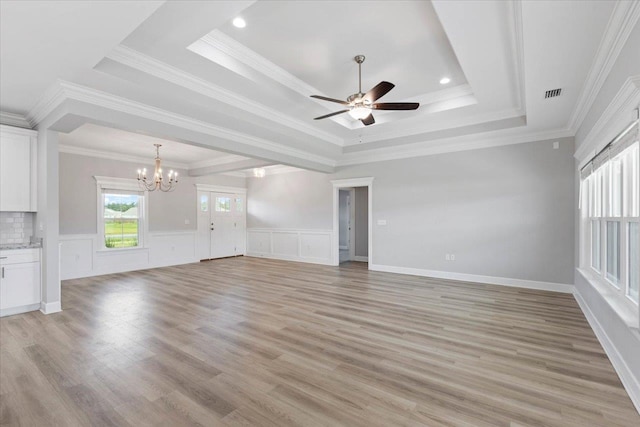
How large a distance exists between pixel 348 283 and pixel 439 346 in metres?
2.86

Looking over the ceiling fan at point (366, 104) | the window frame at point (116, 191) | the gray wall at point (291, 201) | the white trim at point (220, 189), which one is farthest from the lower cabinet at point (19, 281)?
the gray wall at point (291, 201)

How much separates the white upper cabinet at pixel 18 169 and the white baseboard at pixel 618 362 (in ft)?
21.8

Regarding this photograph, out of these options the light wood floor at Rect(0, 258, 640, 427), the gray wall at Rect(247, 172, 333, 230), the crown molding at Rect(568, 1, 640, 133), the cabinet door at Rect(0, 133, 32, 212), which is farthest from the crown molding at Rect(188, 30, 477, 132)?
the gray wall at Rect(247, 172, 333, 230)

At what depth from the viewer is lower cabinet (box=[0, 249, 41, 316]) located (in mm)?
3826

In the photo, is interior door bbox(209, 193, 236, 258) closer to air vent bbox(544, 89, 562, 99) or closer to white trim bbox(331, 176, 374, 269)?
white trim bbox(331, 176, 374, 269)

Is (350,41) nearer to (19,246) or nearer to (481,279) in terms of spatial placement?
(481,279)

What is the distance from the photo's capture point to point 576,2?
1.99 metres

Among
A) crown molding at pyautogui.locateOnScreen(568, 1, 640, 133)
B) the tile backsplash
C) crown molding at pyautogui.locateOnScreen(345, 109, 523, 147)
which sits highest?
crown molding at pyautogui.locateOnScreen(345, 109, 523, 147)

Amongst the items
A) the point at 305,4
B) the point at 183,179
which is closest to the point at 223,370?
the point at 305,4

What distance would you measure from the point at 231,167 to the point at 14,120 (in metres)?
3.80

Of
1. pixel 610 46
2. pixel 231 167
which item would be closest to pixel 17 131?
pixel 231 167

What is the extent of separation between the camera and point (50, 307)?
3.95 metres

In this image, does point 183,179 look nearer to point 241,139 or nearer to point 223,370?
point 241,139

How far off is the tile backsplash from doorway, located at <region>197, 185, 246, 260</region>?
4263 mm
